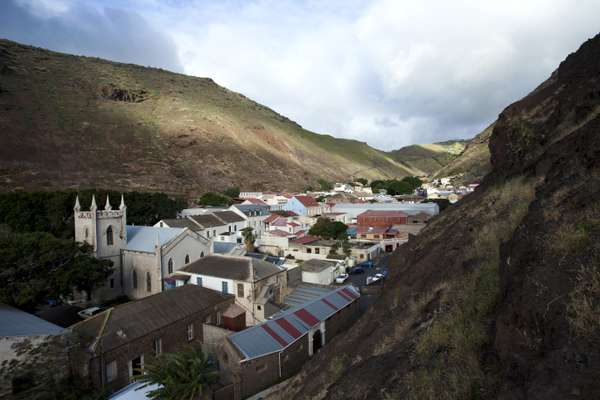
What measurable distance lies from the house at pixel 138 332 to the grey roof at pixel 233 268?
2433mm

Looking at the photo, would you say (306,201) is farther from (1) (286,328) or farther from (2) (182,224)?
(1) (286,328)

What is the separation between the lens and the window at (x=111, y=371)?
21.9 metres

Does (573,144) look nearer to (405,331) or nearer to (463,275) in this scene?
(463,275)

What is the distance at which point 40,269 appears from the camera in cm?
2802

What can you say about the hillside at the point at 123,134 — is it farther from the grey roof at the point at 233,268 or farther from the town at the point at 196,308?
the grey roof at the point at 233,268

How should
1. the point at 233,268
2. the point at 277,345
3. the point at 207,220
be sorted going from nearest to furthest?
the point at 277,345 < the point at 233,268 < the point at 207,220

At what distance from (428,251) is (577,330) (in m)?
10.7

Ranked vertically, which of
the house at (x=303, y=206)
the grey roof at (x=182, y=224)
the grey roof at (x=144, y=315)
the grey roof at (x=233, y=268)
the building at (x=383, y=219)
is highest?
the house at (x=303, y=206)

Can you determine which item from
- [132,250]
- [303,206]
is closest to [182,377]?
[132,250]

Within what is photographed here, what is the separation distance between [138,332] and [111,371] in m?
2.51

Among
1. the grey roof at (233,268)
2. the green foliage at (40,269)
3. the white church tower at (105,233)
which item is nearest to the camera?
the green foliage at (40,269)

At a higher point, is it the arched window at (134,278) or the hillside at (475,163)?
the hillside at (475,163)

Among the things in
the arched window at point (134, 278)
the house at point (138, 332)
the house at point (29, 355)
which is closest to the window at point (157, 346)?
the house at point (138, 332)

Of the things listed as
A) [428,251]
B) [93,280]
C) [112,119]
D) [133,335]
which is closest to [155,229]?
[93,280]
